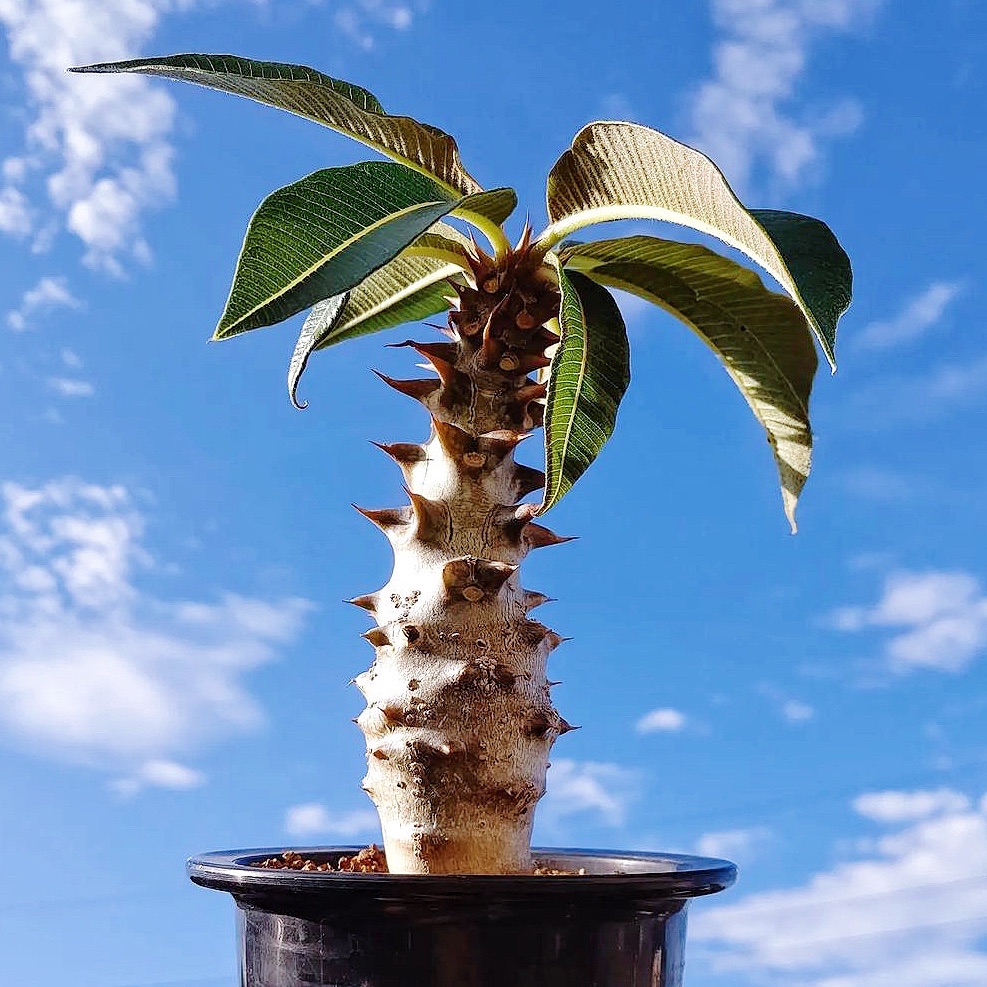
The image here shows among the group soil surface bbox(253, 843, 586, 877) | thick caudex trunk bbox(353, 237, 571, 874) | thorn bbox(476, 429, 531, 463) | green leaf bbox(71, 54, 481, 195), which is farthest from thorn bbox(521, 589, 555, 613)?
green leaf bbox(71, 54, 481, 195)

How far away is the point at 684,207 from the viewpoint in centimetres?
108

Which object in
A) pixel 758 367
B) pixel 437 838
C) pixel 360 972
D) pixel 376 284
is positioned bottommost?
pixel 360 972

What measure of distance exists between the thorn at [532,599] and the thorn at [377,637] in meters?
0.15

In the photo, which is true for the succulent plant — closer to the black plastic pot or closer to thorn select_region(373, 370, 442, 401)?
thorn select_region(373, 370, 442, 401)

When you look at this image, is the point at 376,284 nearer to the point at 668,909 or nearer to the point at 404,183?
the point at 404,183

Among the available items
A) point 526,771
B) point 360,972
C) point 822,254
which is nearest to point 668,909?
point 526,771

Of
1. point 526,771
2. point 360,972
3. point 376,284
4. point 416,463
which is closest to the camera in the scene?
Result: point 360,972

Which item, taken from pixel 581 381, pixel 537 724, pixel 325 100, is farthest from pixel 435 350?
pixel 537 724

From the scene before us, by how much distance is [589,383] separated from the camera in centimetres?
121

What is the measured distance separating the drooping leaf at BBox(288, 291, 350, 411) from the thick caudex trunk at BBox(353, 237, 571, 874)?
116 millimetres

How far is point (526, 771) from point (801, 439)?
506 mm

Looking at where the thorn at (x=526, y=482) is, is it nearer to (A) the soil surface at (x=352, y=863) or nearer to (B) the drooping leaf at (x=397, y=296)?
(B) the drooping leaf at (x=397, y=296)

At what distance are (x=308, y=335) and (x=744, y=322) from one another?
50 cm

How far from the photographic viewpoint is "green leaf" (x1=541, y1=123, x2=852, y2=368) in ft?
3.27
